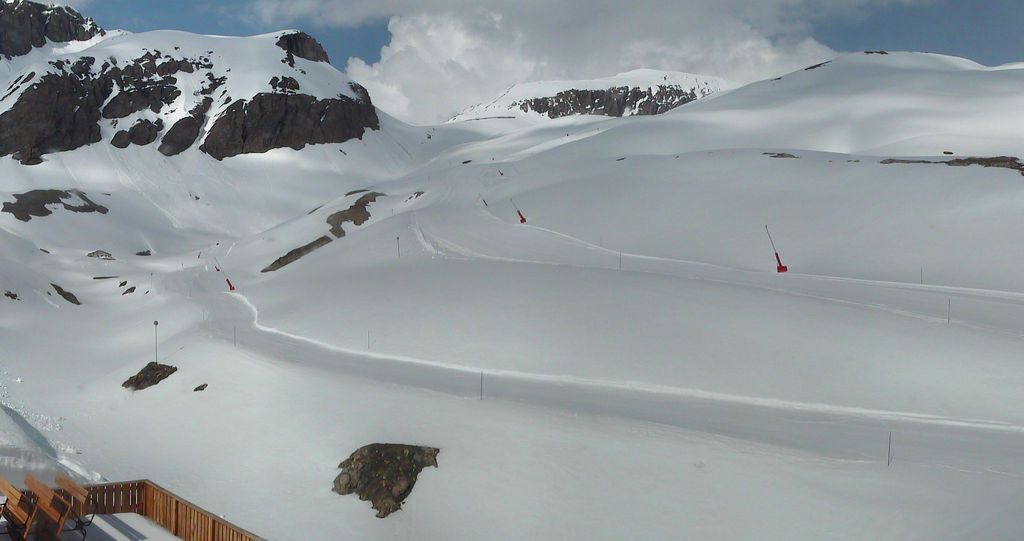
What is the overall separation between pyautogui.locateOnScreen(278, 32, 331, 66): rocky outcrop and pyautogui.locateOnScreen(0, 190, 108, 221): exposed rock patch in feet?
193

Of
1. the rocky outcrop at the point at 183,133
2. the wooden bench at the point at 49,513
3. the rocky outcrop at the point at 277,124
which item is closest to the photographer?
the wooden bench at the point at 49,513

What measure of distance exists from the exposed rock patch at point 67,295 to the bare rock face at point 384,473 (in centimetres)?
3180

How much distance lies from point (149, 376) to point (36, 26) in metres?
151

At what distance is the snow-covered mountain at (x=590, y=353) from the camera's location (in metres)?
11.5

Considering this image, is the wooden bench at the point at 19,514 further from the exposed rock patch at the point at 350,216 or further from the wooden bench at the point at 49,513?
the exposed rock patch at the point at 350,216

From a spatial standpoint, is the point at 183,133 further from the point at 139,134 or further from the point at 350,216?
the point at 350,216

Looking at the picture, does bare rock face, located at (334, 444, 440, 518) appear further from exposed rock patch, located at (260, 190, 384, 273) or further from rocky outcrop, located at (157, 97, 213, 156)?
rocky outcrop, located at (157, 97, 213, 156)

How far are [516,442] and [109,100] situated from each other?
119062mm

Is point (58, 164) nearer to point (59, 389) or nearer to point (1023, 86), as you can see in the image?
point (59, 389)

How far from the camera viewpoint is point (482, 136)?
154 m

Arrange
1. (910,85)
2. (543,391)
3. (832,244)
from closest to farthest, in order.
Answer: (543,391) → (832,244) → (910,85)

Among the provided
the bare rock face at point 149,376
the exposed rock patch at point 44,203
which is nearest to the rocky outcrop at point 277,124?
the exposed rock patch at point 44,203

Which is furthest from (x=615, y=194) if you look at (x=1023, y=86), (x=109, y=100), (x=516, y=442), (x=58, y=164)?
(x=109, y=100)

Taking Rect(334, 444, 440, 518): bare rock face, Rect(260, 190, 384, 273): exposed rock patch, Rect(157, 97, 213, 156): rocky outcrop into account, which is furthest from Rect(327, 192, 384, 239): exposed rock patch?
Rect(157, 97, 213, 156): rocky outcrop
